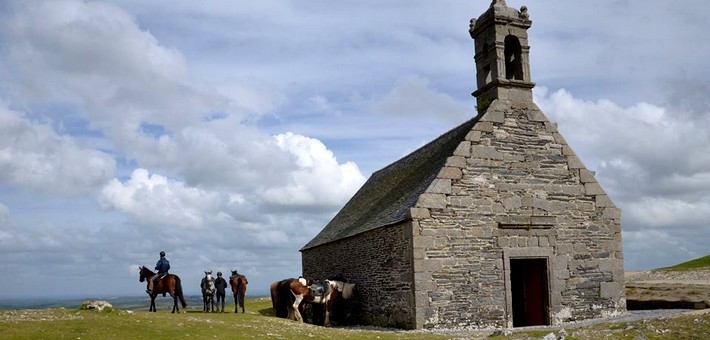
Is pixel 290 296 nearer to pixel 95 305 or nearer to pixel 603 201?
pixel 95 305

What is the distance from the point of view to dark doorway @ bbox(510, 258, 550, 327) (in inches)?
823

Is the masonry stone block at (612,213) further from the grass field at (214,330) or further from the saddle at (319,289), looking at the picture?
the saddle at (319,289)

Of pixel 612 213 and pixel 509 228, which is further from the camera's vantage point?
pixel 612 213

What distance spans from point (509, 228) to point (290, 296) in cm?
794

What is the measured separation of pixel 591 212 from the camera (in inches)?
847

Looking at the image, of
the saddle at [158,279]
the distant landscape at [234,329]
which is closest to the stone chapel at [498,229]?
the distant landscape at [234,329]

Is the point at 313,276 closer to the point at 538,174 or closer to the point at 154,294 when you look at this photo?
the point at 154,294

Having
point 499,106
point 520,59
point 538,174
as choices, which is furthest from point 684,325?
point 520,59

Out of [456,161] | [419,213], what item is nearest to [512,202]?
[456,161]

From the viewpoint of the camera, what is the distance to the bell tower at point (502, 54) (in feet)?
72.7

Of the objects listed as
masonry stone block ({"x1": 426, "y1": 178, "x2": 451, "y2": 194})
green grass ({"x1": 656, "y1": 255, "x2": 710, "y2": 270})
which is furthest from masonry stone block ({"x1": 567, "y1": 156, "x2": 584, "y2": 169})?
green grass ({"x1": 656, "y1": 255, "x2": 710, "y2": 270})

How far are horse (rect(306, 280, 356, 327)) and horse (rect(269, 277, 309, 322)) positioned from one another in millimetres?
297

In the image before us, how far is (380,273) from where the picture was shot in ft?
70.8

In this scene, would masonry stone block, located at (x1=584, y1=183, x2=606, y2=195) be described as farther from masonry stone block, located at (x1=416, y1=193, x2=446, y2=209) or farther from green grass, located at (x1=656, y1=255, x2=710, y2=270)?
green grass, located at (x1=656, y1=255, x2=710, y2=270)
